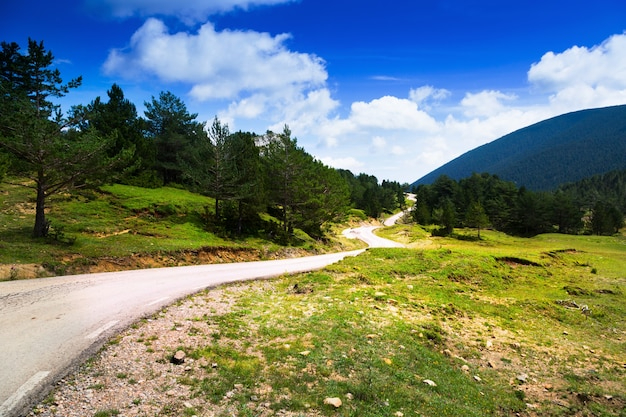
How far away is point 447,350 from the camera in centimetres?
1130

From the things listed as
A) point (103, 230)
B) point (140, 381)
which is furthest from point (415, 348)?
point (103, 230)

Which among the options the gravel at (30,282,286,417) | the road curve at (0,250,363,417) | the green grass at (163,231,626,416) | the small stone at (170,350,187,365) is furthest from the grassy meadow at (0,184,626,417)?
the road curve at (0,250,363,417)

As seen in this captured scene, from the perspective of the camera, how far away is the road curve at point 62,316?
21.6ft

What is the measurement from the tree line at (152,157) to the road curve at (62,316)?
7925mm

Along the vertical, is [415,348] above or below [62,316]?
below

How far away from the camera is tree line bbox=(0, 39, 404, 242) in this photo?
19188 millimetres

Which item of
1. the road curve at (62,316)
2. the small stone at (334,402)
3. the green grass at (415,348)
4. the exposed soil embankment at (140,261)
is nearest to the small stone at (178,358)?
the green grass at (415,348)

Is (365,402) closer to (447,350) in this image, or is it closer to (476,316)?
(447,350)

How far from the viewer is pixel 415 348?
1073cm

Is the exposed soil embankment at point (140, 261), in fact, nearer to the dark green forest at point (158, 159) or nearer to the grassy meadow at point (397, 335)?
the grassy meadow at point (397, 335)

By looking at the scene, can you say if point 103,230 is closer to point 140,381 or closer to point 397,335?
point 140,381

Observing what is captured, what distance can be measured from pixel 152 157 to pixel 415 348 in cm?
5224

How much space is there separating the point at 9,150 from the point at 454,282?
31.0 m

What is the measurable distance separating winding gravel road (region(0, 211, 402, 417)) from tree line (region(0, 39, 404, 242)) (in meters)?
7.97
